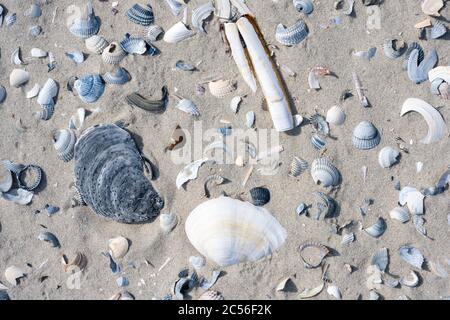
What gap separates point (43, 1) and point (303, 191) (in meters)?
1.74

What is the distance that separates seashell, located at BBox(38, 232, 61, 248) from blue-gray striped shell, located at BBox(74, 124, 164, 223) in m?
0.30

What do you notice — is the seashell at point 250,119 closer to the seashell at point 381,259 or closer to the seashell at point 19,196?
the seashell at point 381,259

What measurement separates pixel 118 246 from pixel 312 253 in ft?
3.39

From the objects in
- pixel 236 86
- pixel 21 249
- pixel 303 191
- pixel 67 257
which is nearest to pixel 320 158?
pixel 303 191

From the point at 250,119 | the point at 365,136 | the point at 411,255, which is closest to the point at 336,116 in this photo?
the point at 365,136

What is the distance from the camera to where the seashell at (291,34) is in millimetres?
2744

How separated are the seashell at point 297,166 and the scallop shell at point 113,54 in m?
1.08

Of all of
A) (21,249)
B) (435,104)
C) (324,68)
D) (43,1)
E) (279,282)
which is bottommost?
(279,282)

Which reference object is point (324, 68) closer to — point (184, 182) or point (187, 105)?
point (187, 105)

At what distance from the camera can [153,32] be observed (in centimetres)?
278

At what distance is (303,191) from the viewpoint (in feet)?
9.05

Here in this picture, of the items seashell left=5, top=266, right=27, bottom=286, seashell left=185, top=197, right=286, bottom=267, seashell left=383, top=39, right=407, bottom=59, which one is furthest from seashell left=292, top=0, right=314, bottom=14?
seashell left=5, top=266, right=27, bottom=286

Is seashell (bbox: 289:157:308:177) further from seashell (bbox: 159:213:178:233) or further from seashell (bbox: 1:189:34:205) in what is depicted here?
seashell (bbox: 1:189:34:205)

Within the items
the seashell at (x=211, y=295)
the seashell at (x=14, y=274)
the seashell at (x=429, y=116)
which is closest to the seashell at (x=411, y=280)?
the seashell at (x=429, y=116)
